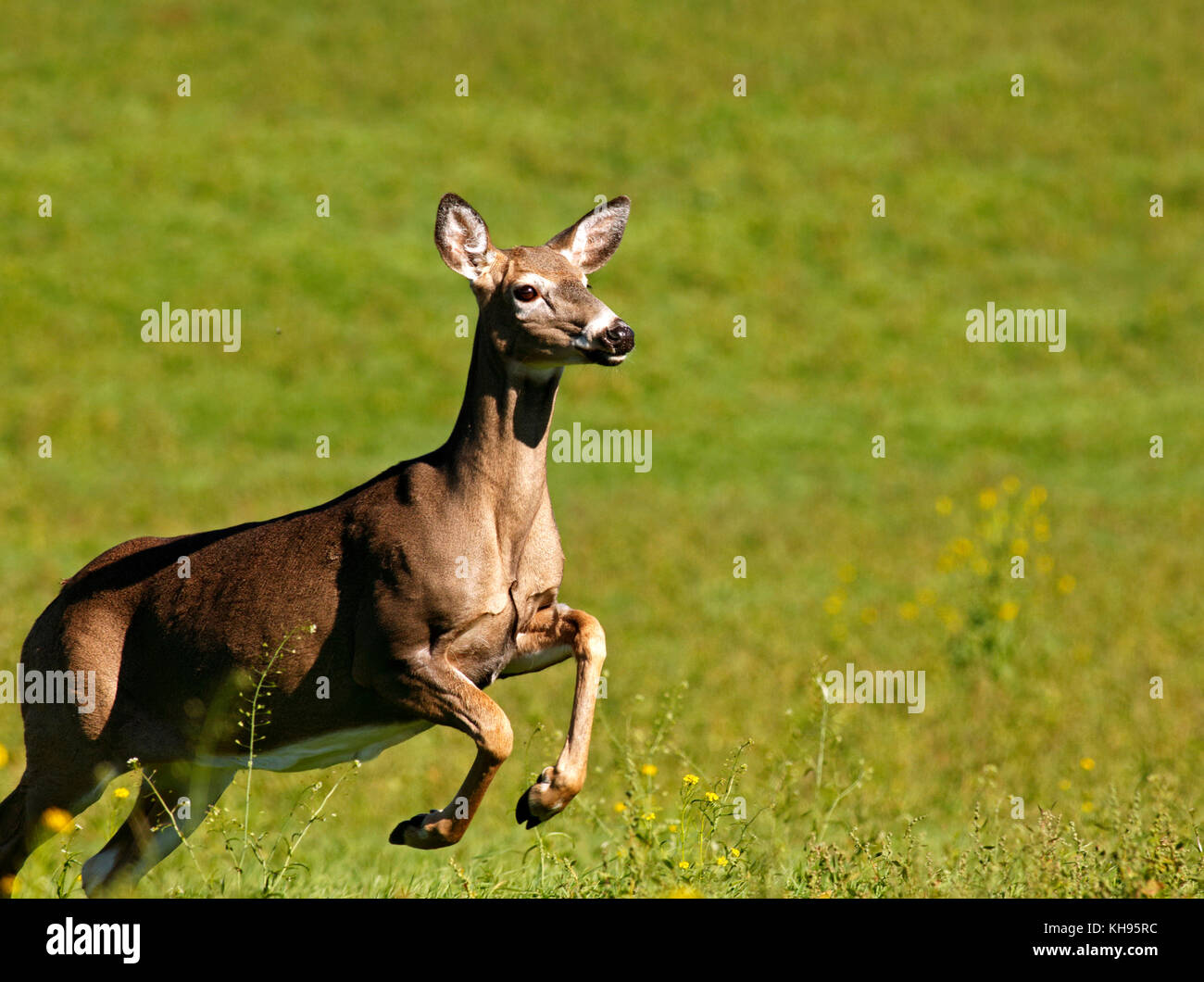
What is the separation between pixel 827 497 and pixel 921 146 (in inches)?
598

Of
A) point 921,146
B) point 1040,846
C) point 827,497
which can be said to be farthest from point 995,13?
point 1040,846

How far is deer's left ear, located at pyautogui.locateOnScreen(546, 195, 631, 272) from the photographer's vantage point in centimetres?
711

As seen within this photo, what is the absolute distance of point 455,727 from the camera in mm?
6168

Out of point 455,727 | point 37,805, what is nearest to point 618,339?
point 455,727

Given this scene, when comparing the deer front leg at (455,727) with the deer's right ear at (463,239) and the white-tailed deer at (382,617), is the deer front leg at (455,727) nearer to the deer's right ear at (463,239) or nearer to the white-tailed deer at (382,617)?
the white-tailed deer at (382,617)

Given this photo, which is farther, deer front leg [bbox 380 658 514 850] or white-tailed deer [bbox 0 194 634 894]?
white-tailed deer [bbox 0 194 634 894]

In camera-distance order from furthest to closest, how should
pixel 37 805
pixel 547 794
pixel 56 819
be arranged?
1. pixel 37 805
2. pixel 56 819
3. pixel 547 794

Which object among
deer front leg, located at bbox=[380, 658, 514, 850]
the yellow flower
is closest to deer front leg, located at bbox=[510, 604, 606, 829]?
deer front leg, located at bbox=[380, 658, 514, 850]

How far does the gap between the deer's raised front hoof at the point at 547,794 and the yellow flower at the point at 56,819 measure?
194 cm

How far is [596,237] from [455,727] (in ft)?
7.48

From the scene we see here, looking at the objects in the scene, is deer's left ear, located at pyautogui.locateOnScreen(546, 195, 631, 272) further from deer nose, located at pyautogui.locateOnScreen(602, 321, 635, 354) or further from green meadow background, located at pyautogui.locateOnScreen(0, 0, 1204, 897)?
green meadow background, located at pyautogui.locateOnScreen(0, 0, 1204, 897)

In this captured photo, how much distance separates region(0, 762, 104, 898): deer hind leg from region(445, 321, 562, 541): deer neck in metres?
2.11

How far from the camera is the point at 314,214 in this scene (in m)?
32.0

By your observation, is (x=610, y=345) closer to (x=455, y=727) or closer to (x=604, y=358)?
(x=604, y=358)
